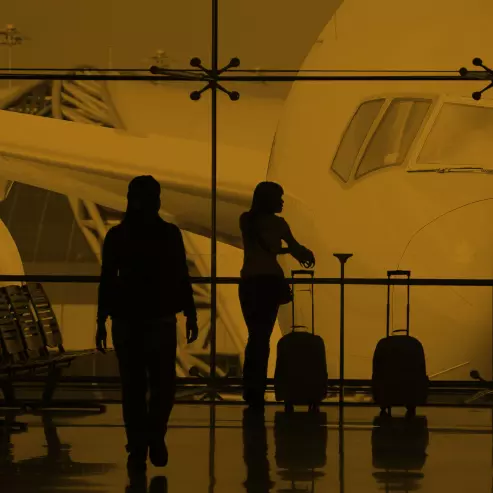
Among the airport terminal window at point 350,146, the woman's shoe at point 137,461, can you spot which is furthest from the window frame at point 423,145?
the woman's shoe at point 137,461

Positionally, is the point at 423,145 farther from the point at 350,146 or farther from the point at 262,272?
the point at 262,272

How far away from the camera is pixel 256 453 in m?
6.79

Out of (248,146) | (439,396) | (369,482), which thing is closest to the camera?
(369,482)

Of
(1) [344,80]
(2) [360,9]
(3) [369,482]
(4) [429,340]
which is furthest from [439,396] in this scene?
(3) [369,482]

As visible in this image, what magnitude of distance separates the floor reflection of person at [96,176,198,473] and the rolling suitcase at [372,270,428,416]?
7.61 feet

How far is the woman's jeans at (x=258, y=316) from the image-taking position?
807cm

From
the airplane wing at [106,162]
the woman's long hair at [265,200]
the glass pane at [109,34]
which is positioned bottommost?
the woman's long hair at [265,200]

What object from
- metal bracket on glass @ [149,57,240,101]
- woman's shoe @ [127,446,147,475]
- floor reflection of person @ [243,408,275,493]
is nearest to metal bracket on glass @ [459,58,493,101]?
metal bracket on glass @ [149,57,240,101]

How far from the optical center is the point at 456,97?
10500 mm

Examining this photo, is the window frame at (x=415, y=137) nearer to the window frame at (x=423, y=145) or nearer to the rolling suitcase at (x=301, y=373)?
the window frame at (x=423, y=145)

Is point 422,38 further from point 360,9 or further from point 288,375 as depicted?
point 288,375

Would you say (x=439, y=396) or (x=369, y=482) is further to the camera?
(x=439, y=396)

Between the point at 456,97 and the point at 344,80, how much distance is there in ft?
3.19

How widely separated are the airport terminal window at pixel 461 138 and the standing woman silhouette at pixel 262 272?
2.77 m
